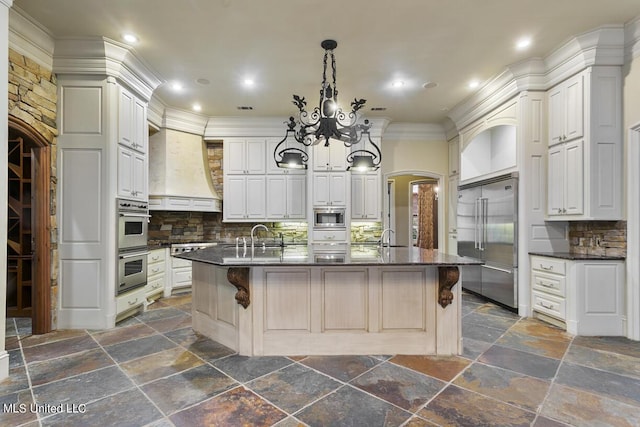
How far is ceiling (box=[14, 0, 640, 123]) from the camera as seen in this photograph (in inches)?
119

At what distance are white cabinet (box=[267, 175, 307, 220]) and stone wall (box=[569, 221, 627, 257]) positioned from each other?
4.11m

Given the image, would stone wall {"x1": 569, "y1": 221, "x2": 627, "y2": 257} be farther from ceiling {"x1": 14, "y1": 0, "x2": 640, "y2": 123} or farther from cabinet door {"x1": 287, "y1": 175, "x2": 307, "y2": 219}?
cabinet door {"x1": 287, "y1": 175, "x2": 307, "y2": 219}

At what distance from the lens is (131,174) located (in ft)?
13.5

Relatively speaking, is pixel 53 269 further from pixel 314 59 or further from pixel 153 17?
pixel 314 59

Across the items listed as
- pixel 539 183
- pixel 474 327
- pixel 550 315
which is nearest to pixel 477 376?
pixel 474 327

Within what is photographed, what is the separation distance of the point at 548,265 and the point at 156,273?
550 cm

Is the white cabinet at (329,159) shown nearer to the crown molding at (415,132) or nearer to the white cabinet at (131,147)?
the crown molding at (415,132)

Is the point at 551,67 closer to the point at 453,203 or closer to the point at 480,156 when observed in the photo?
the point at 480,156

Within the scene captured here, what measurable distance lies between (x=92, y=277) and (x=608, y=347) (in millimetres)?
5487

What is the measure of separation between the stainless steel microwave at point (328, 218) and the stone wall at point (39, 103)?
12.2 ft

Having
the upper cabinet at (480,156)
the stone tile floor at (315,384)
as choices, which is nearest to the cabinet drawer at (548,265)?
the stone tile floor at (315,384)

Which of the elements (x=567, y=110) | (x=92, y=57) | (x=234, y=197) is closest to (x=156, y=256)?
(x=234, y=197)

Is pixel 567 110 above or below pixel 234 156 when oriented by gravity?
above

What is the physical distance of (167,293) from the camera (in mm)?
5438
